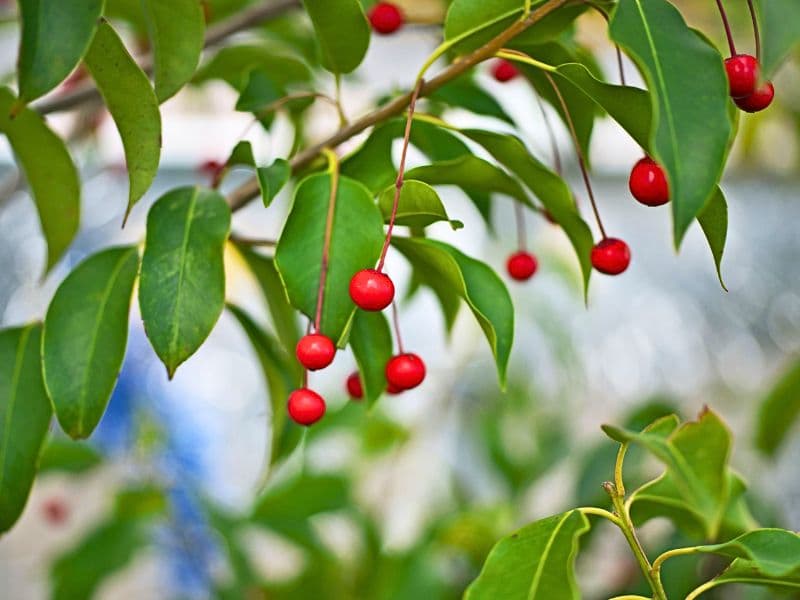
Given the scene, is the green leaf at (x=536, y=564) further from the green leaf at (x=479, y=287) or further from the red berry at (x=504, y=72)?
the red berry at (x=504, y=72)

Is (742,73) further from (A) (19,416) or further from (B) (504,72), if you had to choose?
(A) (19,416)

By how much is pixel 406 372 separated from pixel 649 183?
0.17 m

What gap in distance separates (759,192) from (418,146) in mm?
1746

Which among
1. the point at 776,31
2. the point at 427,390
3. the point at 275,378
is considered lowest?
the point at 427,390

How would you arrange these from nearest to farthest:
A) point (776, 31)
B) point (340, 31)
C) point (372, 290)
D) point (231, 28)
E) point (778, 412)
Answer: point (776, 31), point (372, 290), point (340, 31), point (231, 28), point (778, 412)

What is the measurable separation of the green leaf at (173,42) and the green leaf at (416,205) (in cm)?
12

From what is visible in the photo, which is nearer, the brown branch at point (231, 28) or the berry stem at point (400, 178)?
the berry stem at point (400, 178)

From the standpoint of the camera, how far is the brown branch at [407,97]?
1.59 feet

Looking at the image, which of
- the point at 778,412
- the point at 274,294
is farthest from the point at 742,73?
the point at 778,412

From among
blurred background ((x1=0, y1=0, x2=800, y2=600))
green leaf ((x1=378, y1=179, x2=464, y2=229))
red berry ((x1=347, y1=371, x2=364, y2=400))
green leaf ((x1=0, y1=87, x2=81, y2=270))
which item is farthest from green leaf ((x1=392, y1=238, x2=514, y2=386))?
blurred background ((x1=0, y1=0, x2=800, y2=600))

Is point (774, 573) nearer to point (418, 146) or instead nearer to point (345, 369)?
point (418, 146)

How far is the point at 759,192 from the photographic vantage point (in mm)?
2199

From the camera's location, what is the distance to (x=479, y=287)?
51 centimetres

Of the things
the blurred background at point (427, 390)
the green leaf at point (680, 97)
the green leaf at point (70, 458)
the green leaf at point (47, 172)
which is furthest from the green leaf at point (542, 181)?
the green leaf at point (70, 458)
